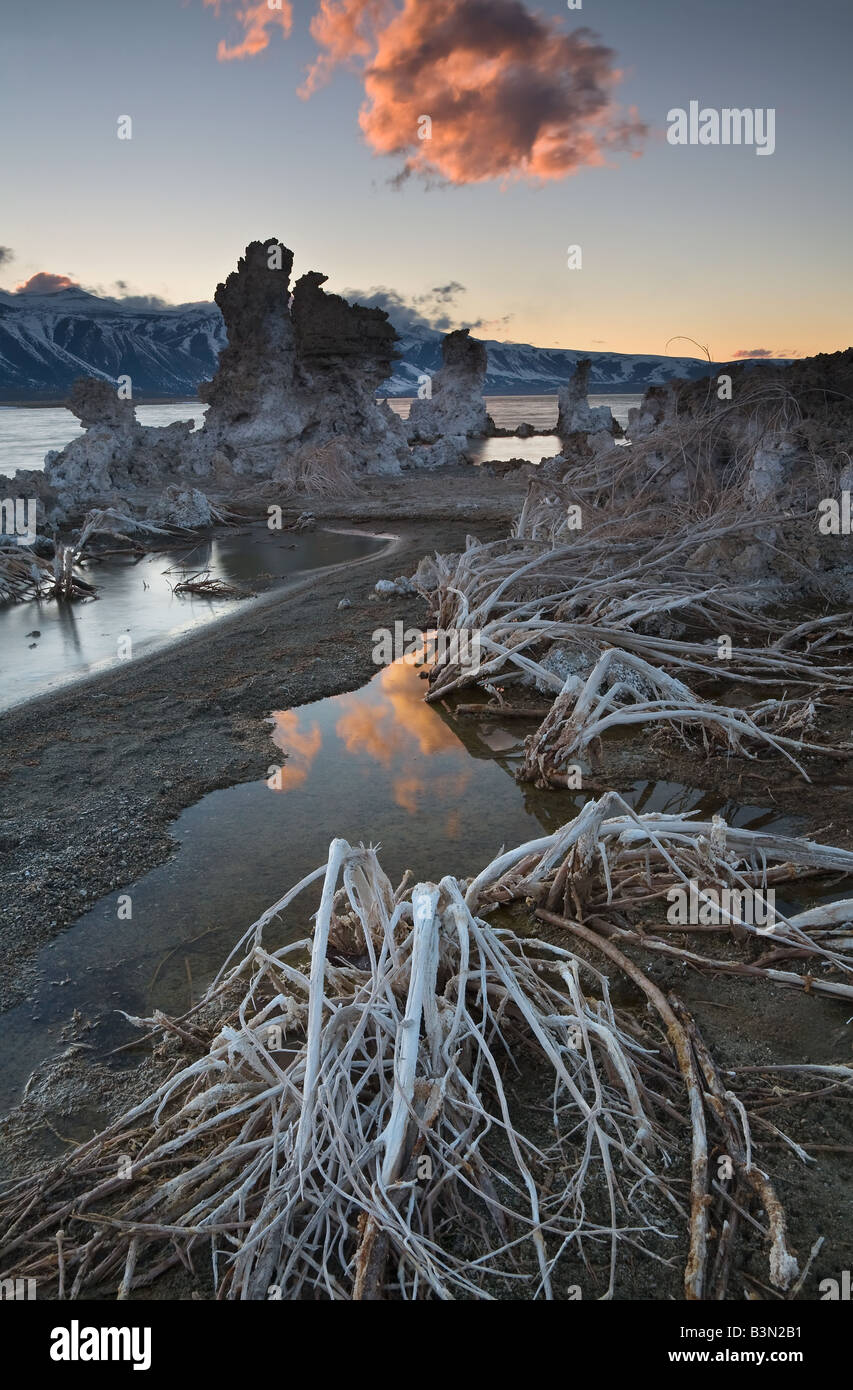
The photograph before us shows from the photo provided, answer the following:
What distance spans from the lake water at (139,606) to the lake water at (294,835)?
3452 millimetres

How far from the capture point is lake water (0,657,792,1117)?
370 centimetres

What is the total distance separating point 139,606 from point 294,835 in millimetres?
7775

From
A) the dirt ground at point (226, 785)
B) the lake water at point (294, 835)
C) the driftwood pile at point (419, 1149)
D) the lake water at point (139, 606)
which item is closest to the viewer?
the driftwood pile at point (419, 1149)

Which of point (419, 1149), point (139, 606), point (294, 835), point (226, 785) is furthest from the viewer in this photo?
point (139, 606)

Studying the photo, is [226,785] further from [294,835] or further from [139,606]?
[139,606]

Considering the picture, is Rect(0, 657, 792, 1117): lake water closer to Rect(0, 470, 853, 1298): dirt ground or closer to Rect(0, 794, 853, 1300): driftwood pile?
Rect(0, 470, 853, 1298): dirt ground

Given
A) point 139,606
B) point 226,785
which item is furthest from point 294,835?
point 139,606

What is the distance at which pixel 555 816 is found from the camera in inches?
216

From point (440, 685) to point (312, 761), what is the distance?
1892mm

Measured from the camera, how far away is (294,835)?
517cm

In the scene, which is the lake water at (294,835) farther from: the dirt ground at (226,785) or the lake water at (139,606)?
the lake water at (139,606)

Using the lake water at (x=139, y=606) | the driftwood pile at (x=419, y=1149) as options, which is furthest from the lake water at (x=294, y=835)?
the lake water at (x=139, y=606)

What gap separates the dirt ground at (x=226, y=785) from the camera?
2.60 metres
